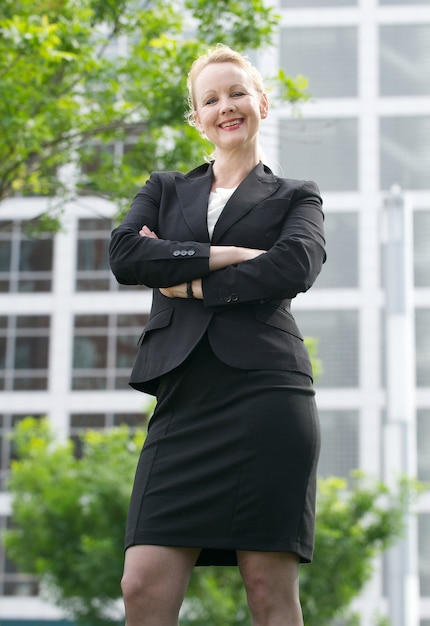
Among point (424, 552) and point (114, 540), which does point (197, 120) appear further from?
point (424, 552)

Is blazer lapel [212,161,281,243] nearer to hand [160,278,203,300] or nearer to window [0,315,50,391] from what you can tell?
hand [160,278,203,300]

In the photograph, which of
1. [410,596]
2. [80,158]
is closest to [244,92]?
[80,158]

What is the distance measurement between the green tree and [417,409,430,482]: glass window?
71.0 feet

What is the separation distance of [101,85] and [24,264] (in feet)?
73.1

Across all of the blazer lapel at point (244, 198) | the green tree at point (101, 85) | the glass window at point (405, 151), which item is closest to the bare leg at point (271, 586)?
the blazer lapel at point (244, 198)

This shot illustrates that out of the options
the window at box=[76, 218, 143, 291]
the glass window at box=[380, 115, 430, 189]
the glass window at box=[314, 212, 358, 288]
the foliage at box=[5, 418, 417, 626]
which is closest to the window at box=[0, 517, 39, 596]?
the window at box=[76, 218, 143, 291]

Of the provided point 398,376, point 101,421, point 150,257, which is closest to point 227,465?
point 150,257

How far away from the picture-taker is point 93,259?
3041 centimetres

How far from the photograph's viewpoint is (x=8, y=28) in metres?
7.46

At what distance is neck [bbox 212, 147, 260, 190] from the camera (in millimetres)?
3045

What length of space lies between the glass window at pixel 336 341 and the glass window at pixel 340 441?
848 millimetres

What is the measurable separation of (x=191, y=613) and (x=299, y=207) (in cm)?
A: 1353

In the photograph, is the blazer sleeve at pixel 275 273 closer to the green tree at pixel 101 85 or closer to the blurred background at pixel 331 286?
the green tree at pixel 101 85

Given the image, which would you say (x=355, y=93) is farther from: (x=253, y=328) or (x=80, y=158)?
(x=253, y=328)
